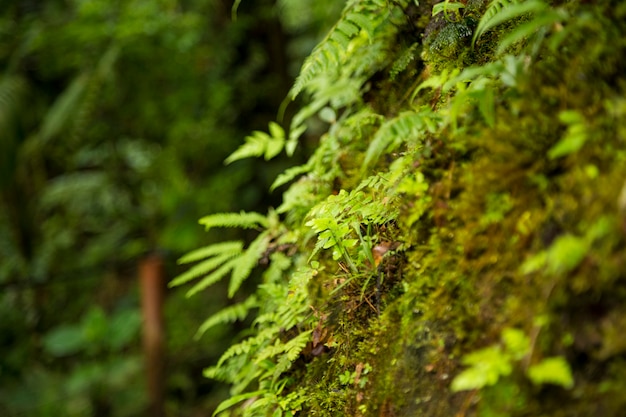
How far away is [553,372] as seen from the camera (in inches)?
40.2

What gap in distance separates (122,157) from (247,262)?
15.3 ft

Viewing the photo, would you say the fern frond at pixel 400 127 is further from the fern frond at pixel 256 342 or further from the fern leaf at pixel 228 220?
the fern leaf at pixel 228 220

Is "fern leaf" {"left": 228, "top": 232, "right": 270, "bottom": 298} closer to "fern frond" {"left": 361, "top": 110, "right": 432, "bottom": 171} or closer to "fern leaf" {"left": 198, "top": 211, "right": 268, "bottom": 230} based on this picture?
"fern leaf" {"left": 198, "top": 211, "right": 268, "bottom": 230}

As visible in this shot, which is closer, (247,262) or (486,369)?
(486,369)

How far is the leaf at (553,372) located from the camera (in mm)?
1010

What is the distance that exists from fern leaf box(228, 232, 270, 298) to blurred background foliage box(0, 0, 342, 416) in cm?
319

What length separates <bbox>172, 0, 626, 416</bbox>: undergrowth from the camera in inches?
42.7

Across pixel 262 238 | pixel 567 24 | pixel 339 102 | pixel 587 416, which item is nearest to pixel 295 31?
pixel 339 102

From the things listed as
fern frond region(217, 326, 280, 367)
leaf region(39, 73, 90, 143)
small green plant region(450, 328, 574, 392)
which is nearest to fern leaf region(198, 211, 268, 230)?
fern frond region(217, 326, 280, 367)

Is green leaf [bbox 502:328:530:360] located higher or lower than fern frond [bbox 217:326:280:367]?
higher

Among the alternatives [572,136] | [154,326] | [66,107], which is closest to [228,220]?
[572,136]

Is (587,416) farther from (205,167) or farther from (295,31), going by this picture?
(295,31)

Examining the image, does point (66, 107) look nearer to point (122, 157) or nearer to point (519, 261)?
point (122, 157)

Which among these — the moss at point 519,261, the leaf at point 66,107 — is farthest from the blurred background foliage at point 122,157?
the moss at point 519,261
